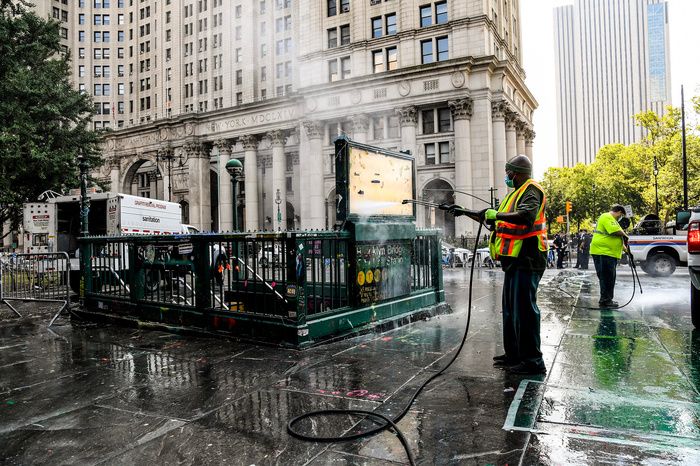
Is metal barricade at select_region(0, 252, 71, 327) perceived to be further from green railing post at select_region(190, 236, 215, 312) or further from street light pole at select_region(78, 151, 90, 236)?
green railing post at select_region(190, 236, 215, 312)

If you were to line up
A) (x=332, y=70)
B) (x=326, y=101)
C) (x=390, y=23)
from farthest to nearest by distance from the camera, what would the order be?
(x=332, y=70) < (x=326, y=101) < (x=390, y=23)

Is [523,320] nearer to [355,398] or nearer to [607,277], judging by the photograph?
[355,398]

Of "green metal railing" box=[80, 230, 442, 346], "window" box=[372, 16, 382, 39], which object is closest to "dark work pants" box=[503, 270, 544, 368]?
"green metal railing" box=[80, 230, 442, 346]

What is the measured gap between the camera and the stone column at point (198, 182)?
4772cm

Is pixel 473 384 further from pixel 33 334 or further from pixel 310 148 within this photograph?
pixel 310 148

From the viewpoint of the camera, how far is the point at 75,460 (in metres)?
2.71

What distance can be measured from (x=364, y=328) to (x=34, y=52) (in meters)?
20.8

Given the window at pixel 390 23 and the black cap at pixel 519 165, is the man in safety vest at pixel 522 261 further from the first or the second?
the window at pixel 390 23

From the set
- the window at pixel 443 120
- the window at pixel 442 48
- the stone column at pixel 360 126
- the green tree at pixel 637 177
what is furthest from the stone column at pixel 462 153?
the green tree at pixel 637 177

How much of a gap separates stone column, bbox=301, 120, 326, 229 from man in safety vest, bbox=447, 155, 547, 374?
116 feet

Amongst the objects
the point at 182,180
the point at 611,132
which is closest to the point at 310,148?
the point at 182,180

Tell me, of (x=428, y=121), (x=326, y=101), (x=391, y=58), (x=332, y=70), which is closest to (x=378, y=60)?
(x=391, y=58)

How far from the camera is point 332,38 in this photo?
135 ft

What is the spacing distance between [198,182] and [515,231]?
47.6m
